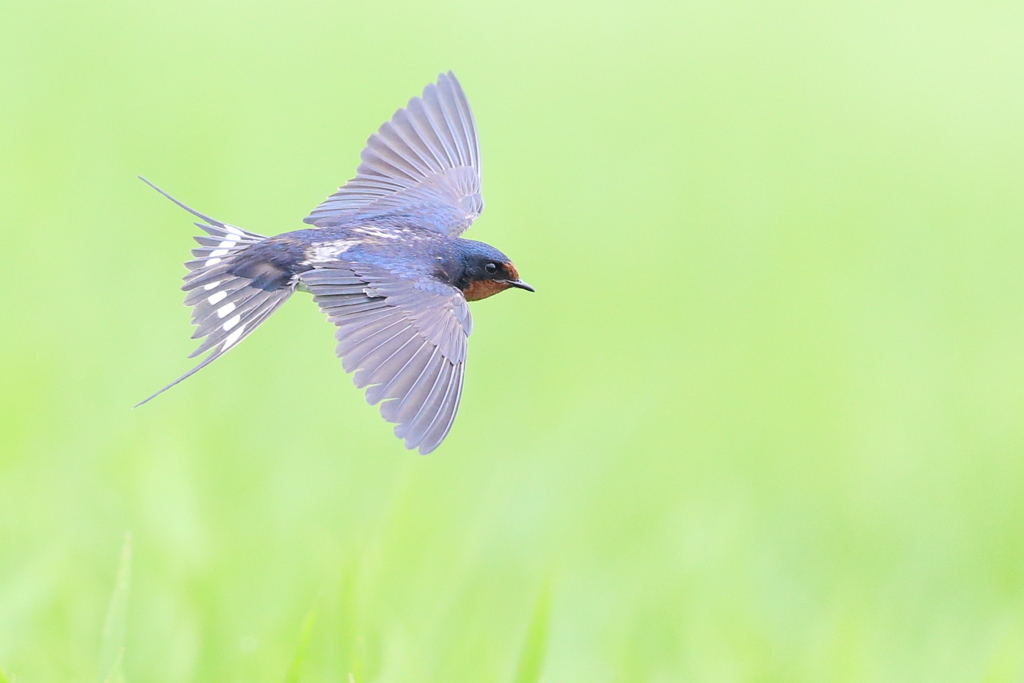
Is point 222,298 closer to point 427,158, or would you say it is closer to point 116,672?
point 116,672

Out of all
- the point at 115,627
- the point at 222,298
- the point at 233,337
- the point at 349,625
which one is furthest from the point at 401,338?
the point at 115,627

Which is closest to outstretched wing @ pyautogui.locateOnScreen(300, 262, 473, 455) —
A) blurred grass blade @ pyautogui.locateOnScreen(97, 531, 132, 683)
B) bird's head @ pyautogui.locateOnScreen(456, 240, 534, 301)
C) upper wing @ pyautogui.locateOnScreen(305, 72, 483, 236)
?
bird's head @ pyautogui.locateOnScreen(456, 240, 534, 301)

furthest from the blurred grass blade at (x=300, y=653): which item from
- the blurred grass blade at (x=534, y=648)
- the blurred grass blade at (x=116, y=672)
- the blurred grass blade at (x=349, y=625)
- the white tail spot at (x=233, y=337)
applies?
the white tail spot at (x=233, y=337)

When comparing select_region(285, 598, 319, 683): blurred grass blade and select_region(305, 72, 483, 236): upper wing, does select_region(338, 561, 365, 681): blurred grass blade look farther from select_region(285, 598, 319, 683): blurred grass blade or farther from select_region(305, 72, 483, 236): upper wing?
select_region(305, 72, 483, 236): upper wing

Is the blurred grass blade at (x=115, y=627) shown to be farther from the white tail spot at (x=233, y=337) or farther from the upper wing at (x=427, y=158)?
the upper wing at (x=427, y=158)

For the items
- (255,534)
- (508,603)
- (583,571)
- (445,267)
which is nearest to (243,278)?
(445,267)

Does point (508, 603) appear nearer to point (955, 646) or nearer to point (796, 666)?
point (796, 666)
